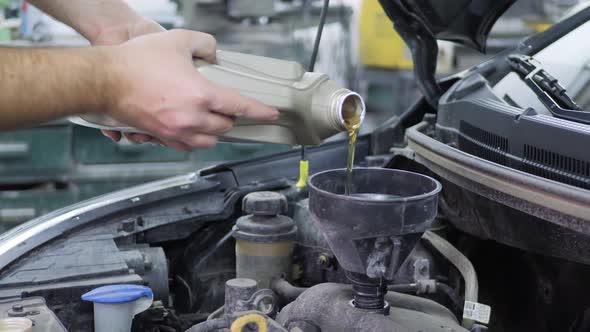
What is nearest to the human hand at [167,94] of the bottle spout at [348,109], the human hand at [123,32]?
the bottle spout at [348,109]

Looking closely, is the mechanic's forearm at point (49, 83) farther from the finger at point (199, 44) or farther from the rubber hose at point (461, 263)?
the rubber hose at point (461, 263)

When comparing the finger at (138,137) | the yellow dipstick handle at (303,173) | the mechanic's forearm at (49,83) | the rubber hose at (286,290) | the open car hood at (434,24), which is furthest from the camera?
the yellow dipstick handle at (303,173)

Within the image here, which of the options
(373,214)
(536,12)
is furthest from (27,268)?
(536,12)

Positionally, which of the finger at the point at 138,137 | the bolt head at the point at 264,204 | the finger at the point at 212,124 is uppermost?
the finger at the point at 212,124

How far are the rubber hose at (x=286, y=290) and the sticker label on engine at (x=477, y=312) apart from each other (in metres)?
0.39

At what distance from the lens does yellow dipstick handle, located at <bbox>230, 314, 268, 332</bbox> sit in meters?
1.30

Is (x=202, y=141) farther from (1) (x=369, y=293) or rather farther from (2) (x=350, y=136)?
(1) (x=369, y=293)

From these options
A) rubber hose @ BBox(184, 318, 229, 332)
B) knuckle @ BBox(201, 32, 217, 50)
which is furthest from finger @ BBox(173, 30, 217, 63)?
rubber hose @ BBox(184, 318, 229, 332)

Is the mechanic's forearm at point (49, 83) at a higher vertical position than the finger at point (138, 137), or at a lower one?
higher

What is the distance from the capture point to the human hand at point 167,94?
3.85 feet

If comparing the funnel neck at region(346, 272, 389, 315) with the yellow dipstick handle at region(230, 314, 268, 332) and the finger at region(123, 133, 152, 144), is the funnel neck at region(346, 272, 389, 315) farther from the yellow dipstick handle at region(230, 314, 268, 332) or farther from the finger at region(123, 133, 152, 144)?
the finger at region(123, 133, 152, 144)

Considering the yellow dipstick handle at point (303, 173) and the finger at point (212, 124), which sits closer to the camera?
the finger at point (212, 124)

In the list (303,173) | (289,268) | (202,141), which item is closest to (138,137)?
(202,141)

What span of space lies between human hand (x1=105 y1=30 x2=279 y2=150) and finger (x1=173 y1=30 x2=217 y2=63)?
1 cm
